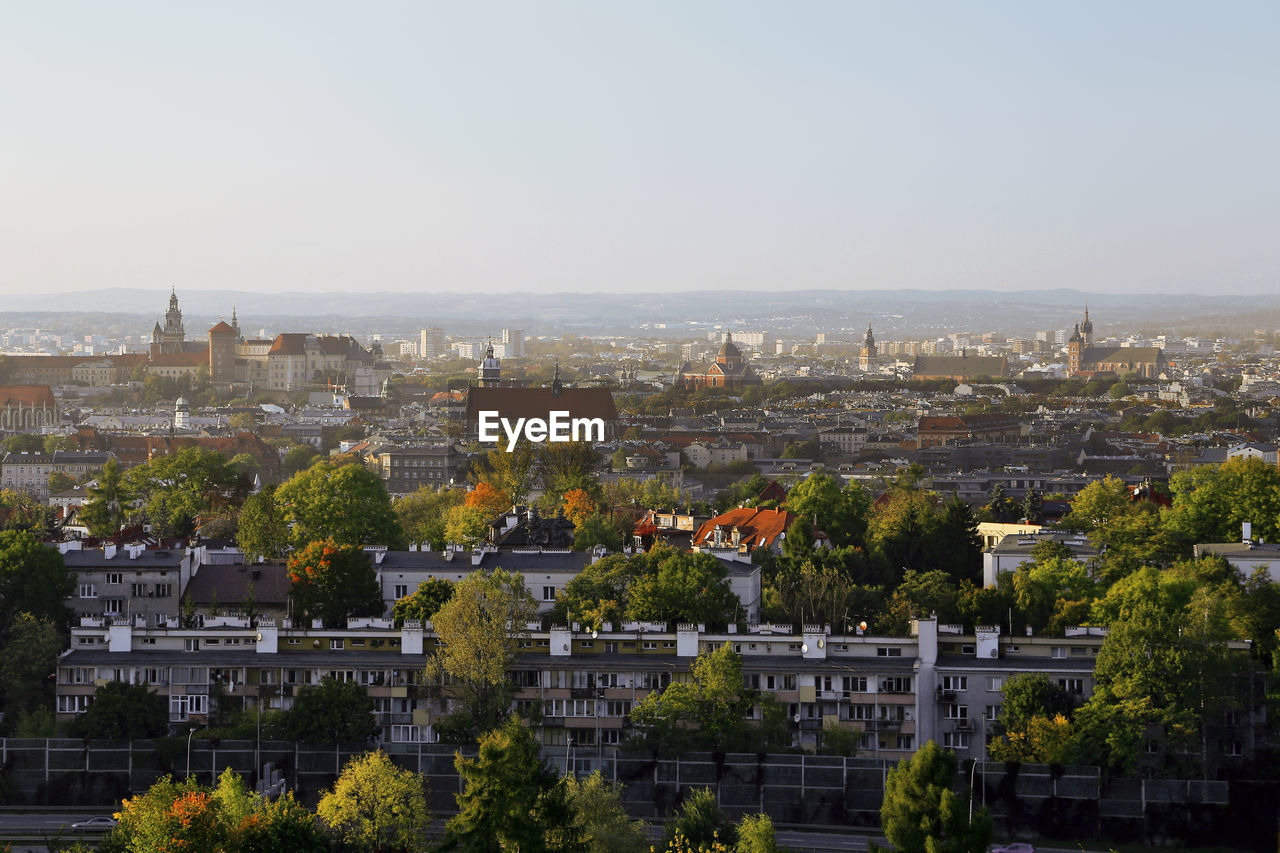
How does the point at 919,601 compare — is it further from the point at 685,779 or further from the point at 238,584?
the point at 238,584

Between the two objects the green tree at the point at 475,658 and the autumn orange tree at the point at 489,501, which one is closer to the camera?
the green tree at the point at 475,658

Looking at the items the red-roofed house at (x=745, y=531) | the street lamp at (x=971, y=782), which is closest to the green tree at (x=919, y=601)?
the red-roofed house at (x=745, y=531)

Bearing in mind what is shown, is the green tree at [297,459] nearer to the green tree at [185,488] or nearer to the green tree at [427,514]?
the green tree at [427,514]

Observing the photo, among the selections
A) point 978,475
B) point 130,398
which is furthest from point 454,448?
point 130,398

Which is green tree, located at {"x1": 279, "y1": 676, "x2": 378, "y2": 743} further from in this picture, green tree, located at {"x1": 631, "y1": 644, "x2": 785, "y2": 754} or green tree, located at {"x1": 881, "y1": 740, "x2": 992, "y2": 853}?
green tree, located at {"x1": 881, "y1": 740, "x2": 992, "y2": 853}

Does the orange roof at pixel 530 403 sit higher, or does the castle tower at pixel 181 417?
the orange roof at pixel 530 403

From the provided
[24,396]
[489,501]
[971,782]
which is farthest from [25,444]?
[971,782]

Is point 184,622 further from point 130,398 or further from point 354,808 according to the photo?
point 130,398
